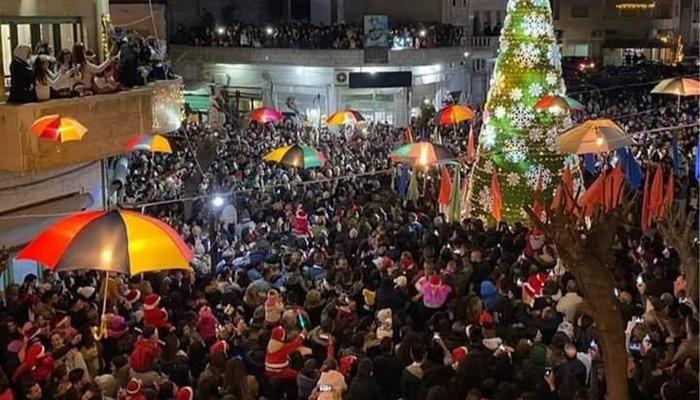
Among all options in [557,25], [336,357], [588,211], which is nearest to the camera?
[336,357]

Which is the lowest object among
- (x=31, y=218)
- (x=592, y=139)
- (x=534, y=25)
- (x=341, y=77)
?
(x=31, y=218)

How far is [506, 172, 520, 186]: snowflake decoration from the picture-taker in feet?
57.9

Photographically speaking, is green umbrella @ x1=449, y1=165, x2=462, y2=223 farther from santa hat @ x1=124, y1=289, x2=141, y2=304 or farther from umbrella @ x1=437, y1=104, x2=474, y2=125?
santa hat @ x1=124, y1=289, x2=141, y2=304

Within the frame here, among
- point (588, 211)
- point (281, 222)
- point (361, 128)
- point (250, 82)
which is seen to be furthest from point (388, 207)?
point (250, 82)

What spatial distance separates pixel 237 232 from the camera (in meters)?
17.9

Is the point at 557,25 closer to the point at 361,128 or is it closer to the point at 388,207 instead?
the point at 361,128

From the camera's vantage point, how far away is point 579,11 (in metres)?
61.5

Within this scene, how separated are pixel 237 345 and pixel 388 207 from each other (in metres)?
8.50

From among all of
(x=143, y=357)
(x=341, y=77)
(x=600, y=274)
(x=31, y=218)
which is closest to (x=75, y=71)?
(x=31, y=218)

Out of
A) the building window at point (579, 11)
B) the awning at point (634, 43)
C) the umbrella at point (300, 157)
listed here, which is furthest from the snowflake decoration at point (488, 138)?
the building window at point (579, 11)

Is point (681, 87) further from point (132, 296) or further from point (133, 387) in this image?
point (133, 387)

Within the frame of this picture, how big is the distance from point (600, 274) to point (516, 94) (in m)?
9.64

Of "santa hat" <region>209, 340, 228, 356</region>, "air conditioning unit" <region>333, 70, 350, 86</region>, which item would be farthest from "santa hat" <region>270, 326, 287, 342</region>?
"air conditioning unit" <region>333, 70, 350, 86</region>

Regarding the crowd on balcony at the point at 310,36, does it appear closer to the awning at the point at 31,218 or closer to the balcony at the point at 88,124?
the balcony at the point at 88,124
